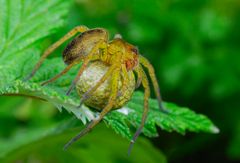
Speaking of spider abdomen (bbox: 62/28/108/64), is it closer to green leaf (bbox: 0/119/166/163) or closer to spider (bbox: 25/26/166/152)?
spider (bbox: 25/26/166/152)

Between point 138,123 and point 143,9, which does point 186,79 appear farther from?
point 138,123

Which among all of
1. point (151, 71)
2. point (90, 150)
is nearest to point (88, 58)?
point (151, 71)

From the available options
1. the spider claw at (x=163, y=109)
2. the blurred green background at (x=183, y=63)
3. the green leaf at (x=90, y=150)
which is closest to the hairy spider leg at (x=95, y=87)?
the spider claw at (x=163, y=109)

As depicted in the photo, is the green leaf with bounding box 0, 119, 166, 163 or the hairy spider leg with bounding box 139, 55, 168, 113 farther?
the green leaf with bounding box 0, 119, 166, 163

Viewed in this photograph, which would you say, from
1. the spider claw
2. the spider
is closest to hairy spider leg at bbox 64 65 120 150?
the spider

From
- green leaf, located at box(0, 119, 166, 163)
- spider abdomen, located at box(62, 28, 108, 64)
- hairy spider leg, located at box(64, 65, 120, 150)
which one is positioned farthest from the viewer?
green leaf, located at box(0, 119, 166, 163)

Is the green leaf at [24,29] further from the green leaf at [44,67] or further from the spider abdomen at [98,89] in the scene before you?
the spider abdomen at [98,89]

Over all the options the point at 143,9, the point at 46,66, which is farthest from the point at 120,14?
the point at 46,66
